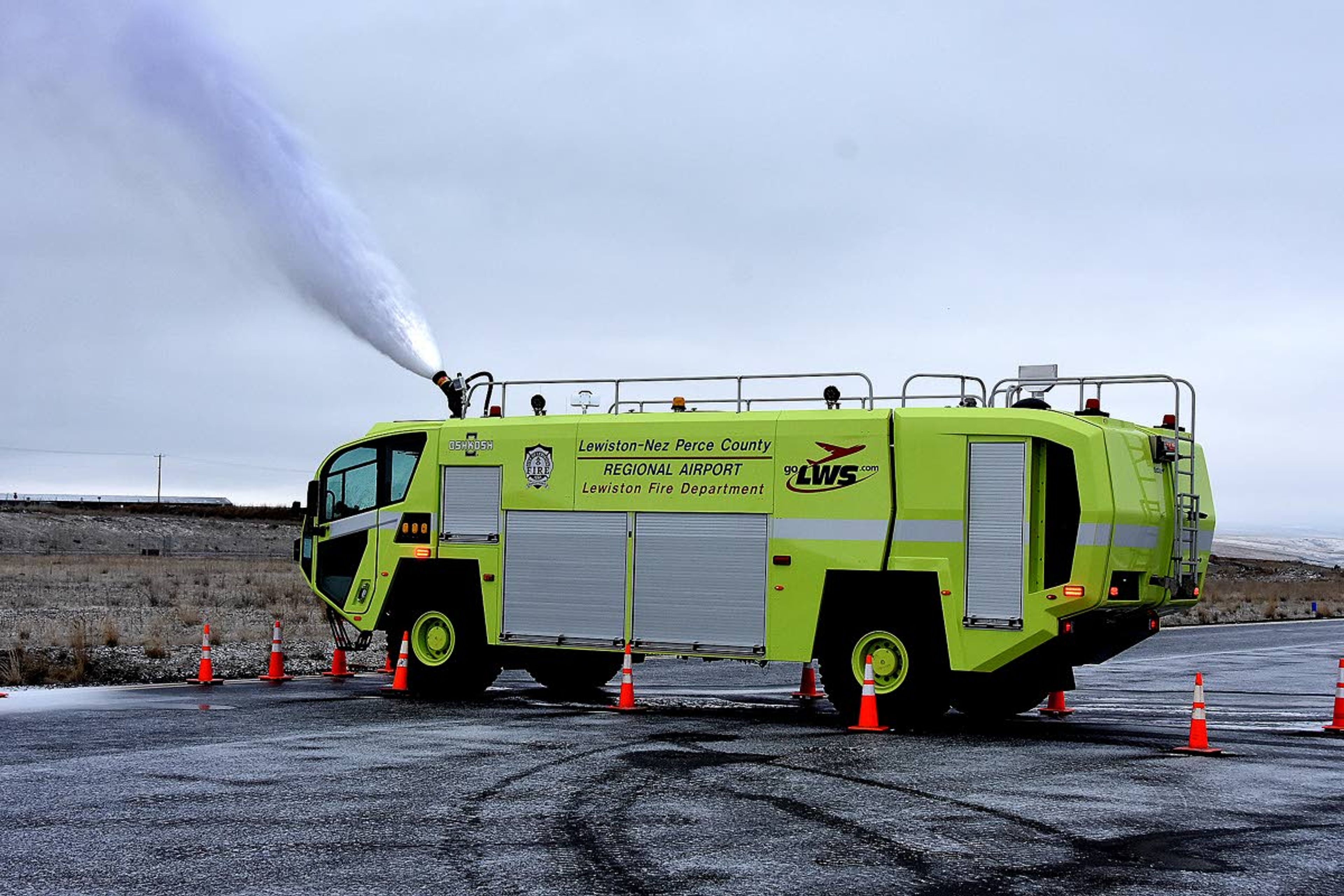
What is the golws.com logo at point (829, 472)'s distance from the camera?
14859 millimetres

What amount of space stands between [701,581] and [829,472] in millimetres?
1839

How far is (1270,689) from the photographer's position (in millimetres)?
20031

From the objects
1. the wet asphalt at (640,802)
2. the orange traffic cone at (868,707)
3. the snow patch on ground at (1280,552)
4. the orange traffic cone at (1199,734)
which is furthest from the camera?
the snow patch on ground at (1280,552)

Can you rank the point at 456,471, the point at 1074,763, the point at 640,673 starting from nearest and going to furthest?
the point at 1074,763, the point at 456,471, the point at 640,673

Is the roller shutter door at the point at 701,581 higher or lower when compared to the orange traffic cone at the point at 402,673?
higher

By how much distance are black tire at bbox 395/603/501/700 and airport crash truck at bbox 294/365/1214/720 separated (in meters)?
0.03

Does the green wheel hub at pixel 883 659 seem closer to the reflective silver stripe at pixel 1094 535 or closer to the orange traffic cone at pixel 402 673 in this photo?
the reflective silver stripe at pixel 1094 535

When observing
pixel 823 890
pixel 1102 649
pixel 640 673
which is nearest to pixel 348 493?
pixel 640 673

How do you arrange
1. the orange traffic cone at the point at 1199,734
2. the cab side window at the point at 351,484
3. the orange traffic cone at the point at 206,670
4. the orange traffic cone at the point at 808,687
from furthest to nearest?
the cab side window at the point at 351,484, the orange traffic cone at the point at 206,670, the orange traffic cone at the point at 808,687, the orange traffic cone at the point at 1199,734

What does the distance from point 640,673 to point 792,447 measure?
8.10 meters

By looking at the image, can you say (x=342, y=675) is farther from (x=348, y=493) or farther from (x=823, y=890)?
(x=823, y=890)

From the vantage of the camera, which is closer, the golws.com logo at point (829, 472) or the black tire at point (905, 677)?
the black tire at point (905, 677)

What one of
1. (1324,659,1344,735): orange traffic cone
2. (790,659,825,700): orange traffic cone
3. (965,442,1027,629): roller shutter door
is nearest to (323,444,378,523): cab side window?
(790,659,825,700): orange traffic cone

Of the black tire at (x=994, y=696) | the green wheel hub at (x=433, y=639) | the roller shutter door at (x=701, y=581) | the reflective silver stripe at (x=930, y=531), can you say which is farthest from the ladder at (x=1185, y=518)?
the green wheel hub at (x=433, y=639)
